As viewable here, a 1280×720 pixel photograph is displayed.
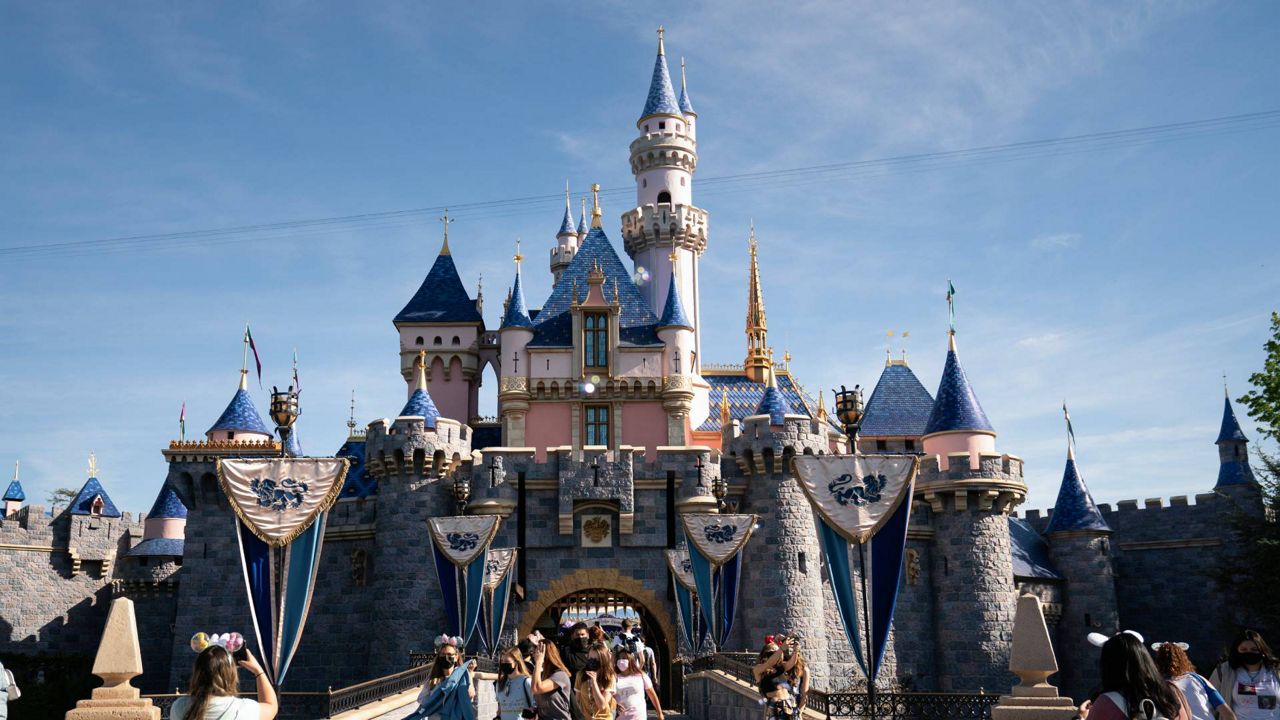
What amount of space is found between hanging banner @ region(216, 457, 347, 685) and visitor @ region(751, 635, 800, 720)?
27.3 feet

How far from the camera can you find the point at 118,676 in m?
12.5

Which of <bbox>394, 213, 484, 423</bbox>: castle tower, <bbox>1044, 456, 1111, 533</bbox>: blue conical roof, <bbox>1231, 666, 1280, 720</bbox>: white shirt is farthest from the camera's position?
<bbox>394, 213, 484, 423</bbox>: castle tower

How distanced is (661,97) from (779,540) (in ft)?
62.5

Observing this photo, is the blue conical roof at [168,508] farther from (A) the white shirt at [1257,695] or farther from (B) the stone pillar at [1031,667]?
(A) the white shirt at [1257,695]

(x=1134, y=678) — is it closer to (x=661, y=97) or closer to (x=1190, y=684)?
(x=1190, y=684)

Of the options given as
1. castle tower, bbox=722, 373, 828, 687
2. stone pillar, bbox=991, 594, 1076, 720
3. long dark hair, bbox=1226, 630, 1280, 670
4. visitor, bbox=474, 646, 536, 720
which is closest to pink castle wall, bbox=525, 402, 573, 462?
castle tower, bbox=722, 373, 828, 687

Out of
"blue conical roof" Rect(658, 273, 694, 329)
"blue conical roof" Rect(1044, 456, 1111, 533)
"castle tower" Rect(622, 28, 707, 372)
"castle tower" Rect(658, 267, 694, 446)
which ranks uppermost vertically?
"castle tower" Rect(622, 28, 707, 372)

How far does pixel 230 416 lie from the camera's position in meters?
36.8

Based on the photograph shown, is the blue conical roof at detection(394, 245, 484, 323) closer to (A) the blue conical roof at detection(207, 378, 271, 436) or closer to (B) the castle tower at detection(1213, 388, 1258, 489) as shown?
(A) the blue conical roof at detection(207, 378, 271, 436)

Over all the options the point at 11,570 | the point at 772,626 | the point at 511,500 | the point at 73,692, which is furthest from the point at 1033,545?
the point at 11,570

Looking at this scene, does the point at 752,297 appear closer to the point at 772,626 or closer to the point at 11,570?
the point at 772,626

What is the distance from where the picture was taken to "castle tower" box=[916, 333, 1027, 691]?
2855 centimetres

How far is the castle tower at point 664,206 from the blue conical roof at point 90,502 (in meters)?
19.5

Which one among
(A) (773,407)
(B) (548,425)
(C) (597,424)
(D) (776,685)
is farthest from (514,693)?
(C) (597,424)
